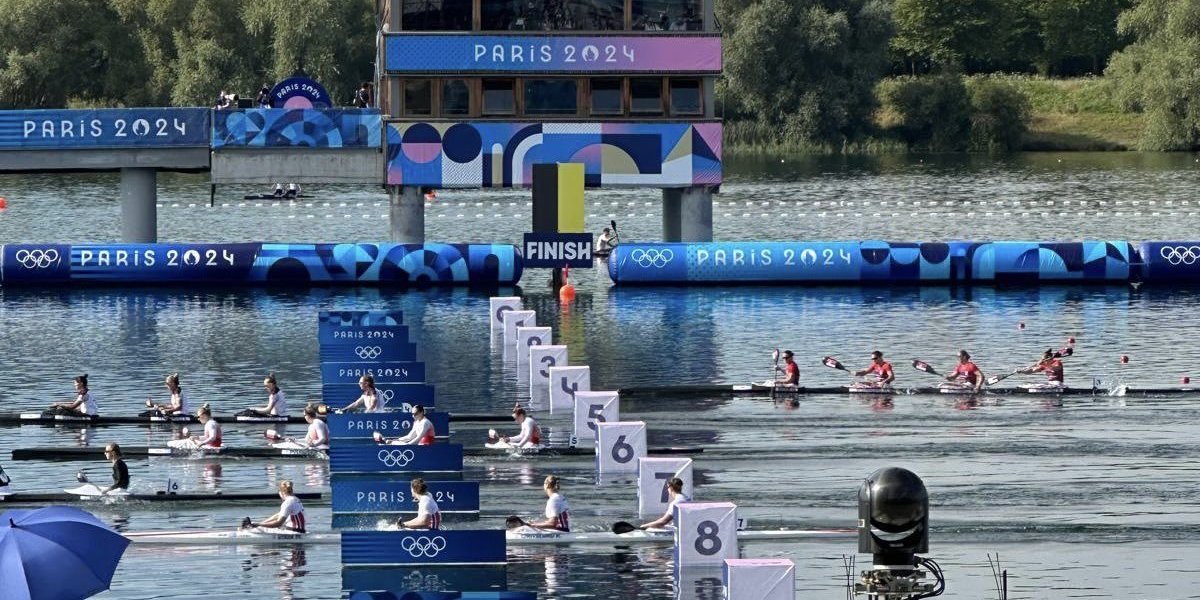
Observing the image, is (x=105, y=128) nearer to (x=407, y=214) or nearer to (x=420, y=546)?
(x=407, y=214)

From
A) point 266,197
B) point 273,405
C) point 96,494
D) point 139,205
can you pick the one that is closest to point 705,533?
point 96,494

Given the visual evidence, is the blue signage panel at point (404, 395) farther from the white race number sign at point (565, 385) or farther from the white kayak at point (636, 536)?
the white kayak at point (636, 536)

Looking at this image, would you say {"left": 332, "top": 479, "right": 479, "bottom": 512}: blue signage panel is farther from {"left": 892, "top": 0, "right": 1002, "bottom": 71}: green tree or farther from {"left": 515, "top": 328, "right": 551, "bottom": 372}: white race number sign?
{"left": 892, "top": 0, "right": 1002, "bottom": 71}: green tree

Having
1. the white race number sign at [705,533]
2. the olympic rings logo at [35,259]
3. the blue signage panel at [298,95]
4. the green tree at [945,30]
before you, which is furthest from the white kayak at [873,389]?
the green tree at [945,30]

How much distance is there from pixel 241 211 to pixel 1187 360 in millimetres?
59801

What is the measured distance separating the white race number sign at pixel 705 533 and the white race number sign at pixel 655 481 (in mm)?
3374

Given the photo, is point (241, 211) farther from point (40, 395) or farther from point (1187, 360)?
point (1187, 360)

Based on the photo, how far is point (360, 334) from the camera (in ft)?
173

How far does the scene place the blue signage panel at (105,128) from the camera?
72.1 meters

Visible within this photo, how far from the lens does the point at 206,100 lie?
12650cm

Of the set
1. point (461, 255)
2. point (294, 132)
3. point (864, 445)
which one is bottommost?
point (864, 445)

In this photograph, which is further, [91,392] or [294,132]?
[294,132]

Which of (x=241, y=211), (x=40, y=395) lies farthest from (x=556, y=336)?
(x=241, y=211)

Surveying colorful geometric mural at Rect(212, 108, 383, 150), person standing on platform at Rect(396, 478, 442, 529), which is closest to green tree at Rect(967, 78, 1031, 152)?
colorful geometric mural at Rect(212, 108, 383, 150)
